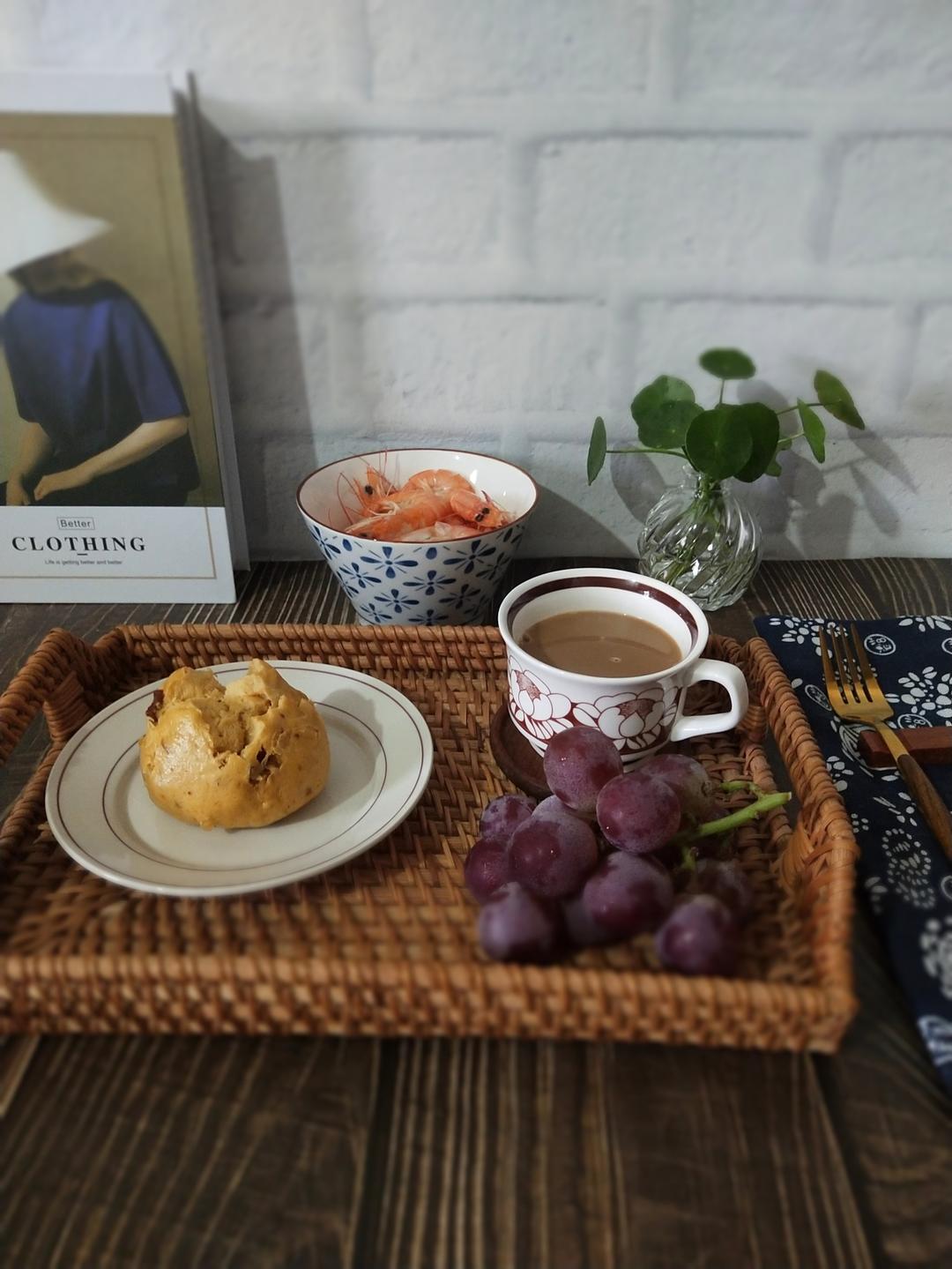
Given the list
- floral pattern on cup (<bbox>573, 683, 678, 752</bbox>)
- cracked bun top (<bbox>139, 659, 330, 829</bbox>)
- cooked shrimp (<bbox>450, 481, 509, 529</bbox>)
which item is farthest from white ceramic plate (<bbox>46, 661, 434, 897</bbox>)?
cooked shrimp (<bbox>450, 481, 509, 529</bbox>)

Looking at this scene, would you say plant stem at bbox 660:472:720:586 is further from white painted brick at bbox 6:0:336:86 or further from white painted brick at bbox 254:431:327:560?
white painted brick at bbox 6:0:336:86

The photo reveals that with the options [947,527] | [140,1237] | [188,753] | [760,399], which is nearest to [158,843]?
[188,753]

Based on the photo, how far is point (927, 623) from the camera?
0.86m

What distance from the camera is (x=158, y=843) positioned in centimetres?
58

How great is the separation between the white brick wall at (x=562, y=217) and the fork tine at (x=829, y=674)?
0.23 metres

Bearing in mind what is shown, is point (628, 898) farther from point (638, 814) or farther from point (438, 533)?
point (438, 533)

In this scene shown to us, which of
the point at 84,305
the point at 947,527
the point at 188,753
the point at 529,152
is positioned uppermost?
the point at 529,152

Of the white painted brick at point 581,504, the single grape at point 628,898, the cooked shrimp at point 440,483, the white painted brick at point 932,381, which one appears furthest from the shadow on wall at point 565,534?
the single grape at point 628,898

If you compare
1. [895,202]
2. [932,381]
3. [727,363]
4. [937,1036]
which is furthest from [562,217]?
[937,1036]

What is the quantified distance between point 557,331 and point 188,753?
56 cm

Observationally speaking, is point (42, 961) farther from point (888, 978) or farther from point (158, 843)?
point (888, 978)

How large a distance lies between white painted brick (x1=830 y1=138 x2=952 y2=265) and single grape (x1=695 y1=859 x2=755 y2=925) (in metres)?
0.63

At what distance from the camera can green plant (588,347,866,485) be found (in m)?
0.81

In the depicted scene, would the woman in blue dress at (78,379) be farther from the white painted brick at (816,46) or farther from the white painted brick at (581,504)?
the white painted brick at (816,46)
